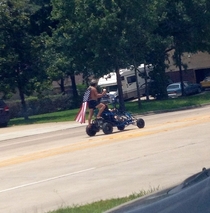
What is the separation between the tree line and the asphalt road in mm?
14992

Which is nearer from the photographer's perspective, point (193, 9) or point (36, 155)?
point (36, 155)

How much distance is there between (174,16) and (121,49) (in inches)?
318

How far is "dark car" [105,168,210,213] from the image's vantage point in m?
3.41

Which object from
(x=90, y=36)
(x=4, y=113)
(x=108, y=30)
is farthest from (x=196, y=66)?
(x=4, y=113)

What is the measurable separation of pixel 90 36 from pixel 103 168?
22.0 m

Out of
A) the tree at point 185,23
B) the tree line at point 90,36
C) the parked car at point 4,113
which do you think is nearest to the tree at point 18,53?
the tree line at point 90,36

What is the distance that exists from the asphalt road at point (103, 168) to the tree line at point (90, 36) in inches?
590

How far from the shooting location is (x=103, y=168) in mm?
12812

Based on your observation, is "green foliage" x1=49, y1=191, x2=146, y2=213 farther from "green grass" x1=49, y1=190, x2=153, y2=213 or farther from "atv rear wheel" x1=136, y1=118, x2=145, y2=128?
"atv rear wheel" x1=136, y1=118, x2=145, y2=128

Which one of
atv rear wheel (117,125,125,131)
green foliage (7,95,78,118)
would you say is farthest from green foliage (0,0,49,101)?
atv rear wheel (117,125,125,131)

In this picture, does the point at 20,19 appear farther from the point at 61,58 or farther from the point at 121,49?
the point at 121,49

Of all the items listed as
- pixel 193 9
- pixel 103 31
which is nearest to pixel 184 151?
pixel 103 31

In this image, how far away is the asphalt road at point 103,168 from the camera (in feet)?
33.4

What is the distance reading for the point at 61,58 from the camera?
1437 inches
